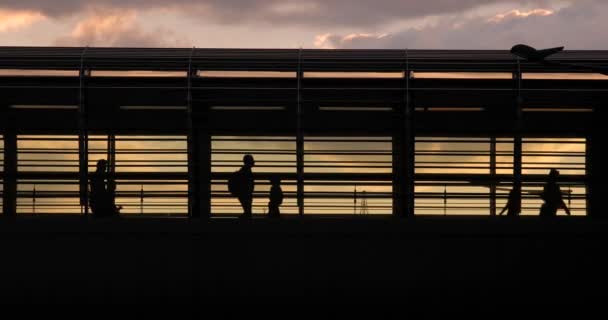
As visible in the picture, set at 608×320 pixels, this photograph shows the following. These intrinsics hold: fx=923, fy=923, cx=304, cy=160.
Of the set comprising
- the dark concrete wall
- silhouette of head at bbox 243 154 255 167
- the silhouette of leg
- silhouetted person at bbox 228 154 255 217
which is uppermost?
silhouette of head at bbox 243 154 255 167

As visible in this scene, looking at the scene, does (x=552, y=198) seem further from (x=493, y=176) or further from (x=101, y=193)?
(x=101, y=193)

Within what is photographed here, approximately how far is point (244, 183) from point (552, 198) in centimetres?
422

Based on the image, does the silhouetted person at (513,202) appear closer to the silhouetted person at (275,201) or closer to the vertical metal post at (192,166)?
the silhouetted person at (275,201)

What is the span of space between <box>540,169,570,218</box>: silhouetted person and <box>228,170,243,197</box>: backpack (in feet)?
13.5

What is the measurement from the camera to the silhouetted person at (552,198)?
1261cm

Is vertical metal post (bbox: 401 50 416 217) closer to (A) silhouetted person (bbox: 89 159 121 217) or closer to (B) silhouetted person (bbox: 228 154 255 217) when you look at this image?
(B) silhouetted person (bbox: 228 154 255 217)

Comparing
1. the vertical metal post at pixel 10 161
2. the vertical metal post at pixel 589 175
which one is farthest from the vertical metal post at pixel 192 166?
the vertical metal post at pixel 589 175

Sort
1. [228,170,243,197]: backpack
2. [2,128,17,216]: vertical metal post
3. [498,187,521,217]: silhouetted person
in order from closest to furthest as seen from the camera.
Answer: [2,128,17,216]: vertical metal post, [228,170,243,197]: backpack, [498,187,521,217]: silhouetted person

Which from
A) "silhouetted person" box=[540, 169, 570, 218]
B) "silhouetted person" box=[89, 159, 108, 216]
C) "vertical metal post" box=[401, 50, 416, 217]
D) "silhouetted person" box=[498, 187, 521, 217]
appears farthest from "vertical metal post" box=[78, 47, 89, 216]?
"silhouetted person" box=[540, 169, 570, 218]

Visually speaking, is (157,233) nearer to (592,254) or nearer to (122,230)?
Result: (122,230)

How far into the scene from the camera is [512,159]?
41.1 feet

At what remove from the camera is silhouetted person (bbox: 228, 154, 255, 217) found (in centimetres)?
1240

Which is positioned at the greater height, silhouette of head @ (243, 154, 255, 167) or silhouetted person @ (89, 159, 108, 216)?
silhouette of head @ (243, 154, 255, 167)

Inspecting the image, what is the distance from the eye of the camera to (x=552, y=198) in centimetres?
1267
